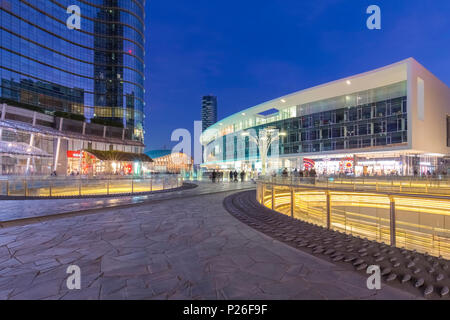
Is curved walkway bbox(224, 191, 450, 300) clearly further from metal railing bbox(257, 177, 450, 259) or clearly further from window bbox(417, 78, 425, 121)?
window bbox(417, 78, 425, 121)

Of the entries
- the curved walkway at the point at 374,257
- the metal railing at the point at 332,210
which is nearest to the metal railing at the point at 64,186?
the metal railing at the point at 332,210

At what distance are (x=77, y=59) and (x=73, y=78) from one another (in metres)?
4.97

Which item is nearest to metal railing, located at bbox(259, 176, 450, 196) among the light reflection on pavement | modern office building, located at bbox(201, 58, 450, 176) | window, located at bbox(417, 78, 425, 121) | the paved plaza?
the light reflection on pavement

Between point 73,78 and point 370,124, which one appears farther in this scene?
point 73,78

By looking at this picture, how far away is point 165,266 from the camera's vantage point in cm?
375

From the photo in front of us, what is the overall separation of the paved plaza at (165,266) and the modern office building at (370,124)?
2958cm

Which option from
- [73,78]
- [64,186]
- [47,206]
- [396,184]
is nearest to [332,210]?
[47,206]

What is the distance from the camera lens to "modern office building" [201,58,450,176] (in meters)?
39.7

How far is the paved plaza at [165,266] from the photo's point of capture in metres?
2.91

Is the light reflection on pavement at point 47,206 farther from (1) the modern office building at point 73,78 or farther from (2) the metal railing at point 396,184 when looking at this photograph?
(1) the modern office building at point 73,78

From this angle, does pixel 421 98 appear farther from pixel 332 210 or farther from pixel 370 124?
pixel 332 210

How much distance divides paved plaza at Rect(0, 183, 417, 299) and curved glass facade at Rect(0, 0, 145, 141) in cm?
5547

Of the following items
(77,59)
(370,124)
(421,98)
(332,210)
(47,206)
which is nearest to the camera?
(332,210)
